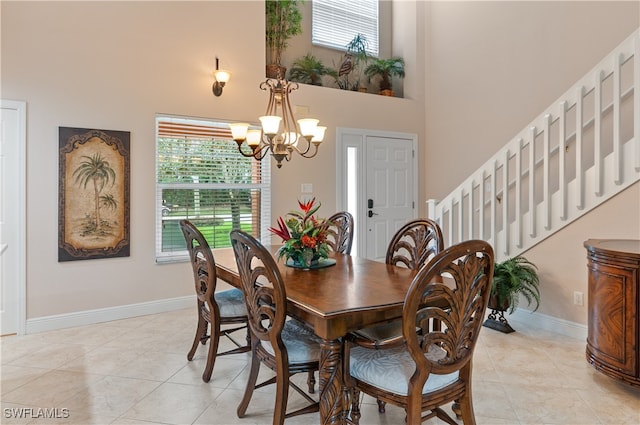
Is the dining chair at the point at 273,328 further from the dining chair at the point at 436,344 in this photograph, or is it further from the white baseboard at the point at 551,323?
the white baseboard at the point at 551,323

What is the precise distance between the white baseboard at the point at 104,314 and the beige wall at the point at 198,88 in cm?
7

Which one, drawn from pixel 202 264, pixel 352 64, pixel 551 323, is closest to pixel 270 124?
pixel 202 264

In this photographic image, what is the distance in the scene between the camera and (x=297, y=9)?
551 centimetres

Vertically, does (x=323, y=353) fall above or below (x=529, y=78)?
below

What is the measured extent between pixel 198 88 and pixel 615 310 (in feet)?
13.6

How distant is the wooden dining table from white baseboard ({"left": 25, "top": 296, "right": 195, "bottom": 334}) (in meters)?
2.50

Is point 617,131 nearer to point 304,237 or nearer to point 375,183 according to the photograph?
point 304,237

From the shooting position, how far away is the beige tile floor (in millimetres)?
2182

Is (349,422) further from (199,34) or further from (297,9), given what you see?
(297,9)

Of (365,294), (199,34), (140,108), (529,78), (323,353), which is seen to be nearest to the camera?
(323,353)

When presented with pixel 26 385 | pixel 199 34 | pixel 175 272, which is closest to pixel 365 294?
pixel 26 385

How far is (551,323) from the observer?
3.50m

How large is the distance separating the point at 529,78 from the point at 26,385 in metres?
5.61

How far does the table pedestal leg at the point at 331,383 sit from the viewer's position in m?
1.65
